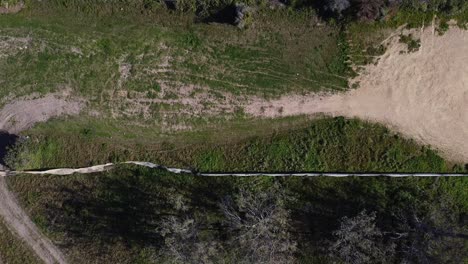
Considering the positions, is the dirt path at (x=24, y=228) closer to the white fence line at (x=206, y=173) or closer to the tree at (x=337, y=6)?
the white fence line at (x=206, y=173)

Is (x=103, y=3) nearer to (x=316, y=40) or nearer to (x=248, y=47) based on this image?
(x=248, y=47)

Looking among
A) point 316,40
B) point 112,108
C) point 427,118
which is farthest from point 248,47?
point 427,118

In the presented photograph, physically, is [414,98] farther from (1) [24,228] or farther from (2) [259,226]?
(1) [24,228]

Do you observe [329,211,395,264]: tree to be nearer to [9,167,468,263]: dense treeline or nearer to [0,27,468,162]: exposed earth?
[9,167,468,263]: dense treeline

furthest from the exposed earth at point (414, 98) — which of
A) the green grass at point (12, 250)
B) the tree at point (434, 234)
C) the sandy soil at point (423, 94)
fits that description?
the green grass at point (12, 250)

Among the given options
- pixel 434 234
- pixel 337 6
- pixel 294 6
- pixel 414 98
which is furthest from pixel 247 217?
pixel 337 6
